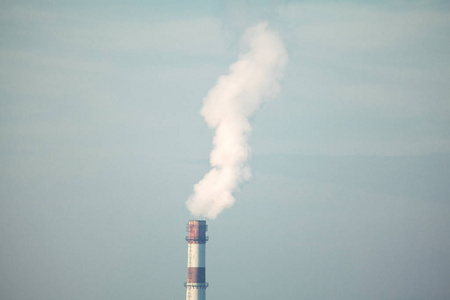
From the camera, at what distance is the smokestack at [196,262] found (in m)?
68.2

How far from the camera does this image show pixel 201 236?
68750mm

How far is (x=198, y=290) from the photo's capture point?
68.2 meters

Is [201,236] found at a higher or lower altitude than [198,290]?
higher

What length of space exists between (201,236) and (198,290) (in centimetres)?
538

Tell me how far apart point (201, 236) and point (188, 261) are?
287 cm

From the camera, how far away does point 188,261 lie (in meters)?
68.9

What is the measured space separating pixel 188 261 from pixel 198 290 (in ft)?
10.0

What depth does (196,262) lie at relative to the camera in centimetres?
6819

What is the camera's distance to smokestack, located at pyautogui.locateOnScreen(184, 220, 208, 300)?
68188 millimetres
